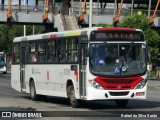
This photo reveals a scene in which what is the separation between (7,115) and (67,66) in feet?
18.4

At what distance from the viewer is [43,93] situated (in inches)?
895

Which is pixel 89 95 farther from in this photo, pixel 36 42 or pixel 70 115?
pixel 36 42

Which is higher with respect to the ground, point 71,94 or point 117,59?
point 117,59

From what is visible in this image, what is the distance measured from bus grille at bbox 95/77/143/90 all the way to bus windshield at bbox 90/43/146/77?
17cm

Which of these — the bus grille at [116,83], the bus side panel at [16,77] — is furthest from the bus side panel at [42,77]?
the bus grille at [116,83]

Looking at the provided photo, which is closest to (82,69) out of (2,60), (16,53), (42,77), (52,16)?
(42,77)

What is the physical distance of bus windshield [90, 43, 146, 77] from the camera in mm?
18484

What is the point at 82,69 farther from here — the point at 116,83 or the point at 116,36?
the point at 116,36

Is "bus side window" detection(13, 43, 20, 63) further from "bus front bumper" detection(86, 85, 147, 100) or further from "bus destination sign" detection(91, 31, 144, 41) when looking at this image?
"bus front bumper" detection(86, 85, 147, 100)

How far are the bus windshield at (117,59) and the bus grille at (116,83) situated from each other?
168 mm

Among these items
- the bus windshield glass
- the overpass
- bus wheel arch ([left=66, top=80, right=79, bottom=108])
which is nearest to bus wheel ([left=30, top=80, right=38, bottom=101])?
bus wheel arch ([left=66, top=80, right=79, bottom=108])

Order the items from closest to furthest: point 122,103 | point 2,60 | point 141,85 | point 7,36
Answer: point 141,85
point 122,103
point 2,60
point 7,36

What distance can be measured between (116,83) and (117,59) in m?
0.81

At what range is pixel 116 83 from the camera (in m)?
18.5
